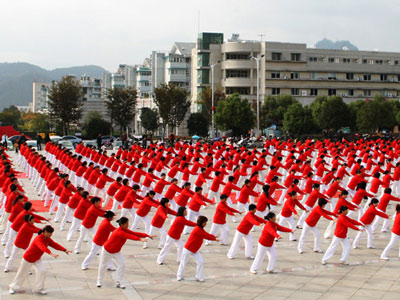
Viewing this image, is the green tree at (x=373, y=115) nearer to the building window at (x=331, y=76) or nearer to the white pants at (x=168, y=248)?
the building window at (x=331, y=76)

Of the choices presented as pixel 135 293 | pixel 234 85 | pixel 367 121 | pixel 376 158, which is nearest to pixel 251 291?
pixel 135 293

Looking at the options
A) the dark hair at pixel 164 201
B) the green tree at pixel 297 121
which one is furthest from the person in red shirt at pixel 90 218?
the green tree at pixel 297 121

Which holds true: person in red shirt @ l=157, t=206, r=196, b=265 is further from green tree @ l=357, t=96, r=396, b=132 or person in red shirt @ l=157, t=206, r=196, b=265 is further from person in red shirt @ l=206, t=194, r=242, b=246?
green tree @ l=357, t=96, r=396, b=132

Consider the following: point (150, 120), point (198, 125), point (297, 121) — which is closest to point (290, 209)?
point (297, 121)

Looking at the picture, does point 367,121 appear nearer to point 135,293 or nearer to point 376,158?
point 376,158

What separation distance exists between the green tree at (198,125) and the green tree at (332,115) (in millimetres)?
15031

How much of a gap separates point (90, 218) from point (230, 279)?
3747 millimetres

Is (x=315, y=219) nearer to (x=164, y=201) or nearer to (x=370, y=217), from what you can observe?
(x=370, y=217)

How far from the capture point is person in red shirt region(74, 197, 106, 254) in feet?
42.3

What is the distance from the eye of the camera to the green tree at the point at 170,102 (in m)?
63.2

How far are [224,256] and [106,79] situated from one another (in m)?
155

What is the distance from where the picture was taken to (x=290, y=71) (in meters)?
82.9

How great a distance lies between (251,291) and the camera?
418 inches

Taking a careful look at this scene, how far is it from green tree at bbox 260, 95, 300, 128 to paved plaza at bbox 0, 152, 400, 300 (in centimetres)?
5638
